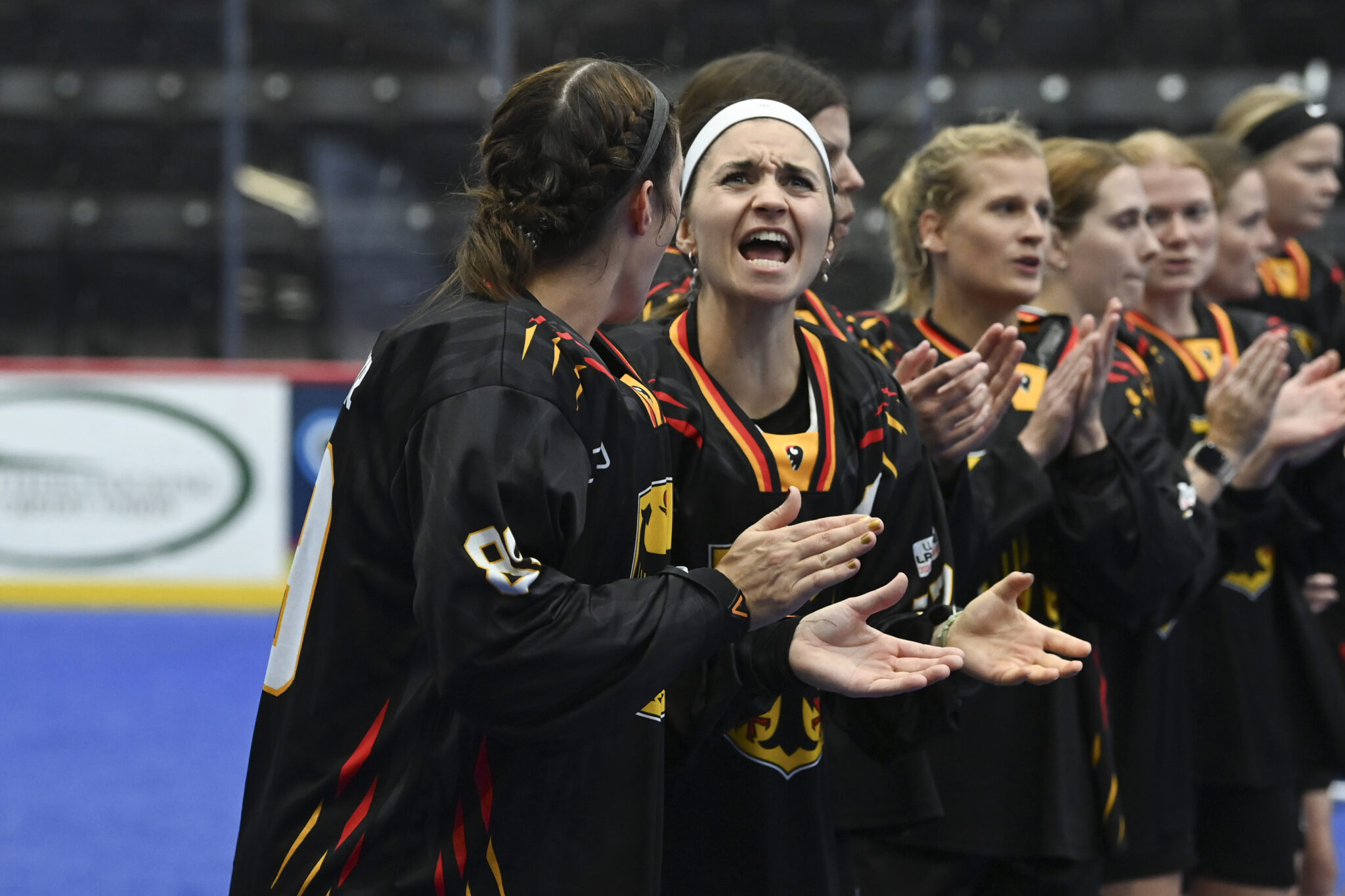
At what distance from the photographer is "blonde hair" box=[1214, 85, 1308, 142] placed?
4.36 m

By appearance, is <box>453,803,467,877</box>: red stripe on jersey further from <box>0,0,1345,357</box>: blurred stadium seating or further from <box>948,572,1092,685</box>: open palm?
<box>0,0,1345,357</box>: blurred stadium seating

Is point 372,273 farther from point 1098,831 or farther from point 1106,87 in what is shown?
point 1098,831

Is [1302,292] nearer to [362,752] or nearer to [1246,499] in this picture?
[1246,499]

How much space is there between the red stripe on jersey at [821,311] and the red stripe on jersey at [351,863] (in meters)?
1.25

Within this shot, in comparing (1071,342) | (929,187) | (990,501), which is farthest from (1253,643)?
(929,187)

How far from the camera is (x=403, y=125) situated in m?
11.1

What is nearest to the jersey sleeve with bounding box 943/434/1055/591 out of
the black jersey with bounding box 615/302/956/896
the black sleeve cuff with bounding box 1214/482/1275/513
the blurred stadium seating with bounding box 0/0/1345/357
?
the black jersey with bounding box 615/302/956/896

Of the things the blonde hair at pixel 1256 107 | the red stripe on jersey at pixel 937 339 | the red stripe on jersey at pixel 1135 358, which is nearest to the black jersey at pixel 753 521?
the red stripe on jersey at pixel 937 339

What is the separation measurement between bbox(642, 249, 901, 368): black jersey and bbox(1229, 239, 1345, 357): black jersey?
174cm

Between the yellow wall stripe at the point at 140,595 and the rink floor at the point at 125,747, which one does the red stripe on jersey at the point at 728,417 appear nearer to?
the rink floor at the point at 125,747

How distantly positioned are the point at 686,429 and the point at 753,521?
17 cm

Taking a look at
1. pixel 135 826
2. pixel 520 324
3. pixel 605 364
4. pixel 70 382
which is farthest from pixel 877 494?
pixel 70 382

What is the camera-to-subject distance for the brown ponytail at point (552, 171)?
174cm

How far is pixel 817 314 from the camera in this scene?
260 centimetres
